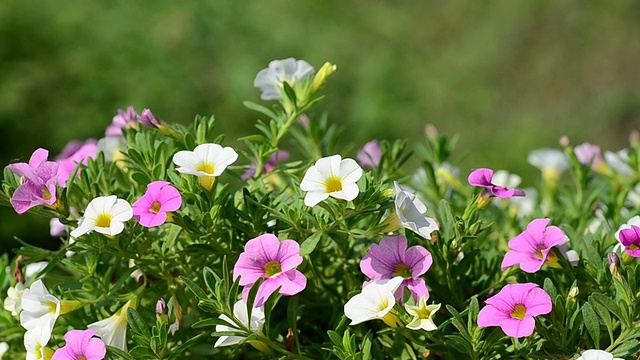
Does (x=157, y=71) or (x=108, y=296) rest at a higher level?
(x=108, y=296)

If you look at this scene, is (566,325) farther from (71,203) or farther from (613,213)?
(71,203)

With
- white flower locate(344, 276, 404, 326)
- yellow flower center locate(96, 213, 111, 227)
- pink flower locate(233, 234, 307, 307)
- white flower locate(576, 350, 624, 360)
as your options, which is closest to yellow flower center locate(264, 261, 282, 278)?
pink flower locate(233, 234, 307, 307)

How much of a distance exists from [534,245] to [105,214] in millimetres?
586

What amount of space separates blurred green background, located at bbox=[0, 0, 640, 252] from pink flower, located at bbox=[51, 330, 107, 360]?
6.46 ft

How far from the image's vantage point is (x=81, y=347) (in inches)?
38.3

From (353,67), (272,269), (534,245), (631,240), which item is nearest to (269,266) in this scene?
(272,269)

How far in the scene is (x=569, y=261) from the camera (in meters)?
1.10

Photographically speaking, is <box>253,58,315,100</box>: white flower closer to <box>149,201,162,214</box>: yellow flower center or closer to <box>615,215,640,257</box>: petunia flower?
<box>149,201,162,214</box>: yellow flower center

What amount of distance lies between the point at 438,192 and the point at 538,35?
17.0 ft

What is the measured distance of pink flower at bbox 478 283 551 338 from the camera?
3.00 feet

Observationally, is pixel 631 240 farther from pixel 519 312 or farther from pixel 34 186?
pixel 34 186

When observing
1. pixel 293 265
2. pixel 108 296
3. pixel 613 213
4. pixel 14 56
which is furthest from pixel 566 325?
pixel 14 56

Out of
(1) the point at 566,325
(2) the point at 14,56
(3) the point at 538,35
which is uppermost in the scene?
(1) the point at 566,325

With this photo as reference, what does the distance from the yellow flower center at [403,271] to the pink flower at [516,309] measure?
113mm
